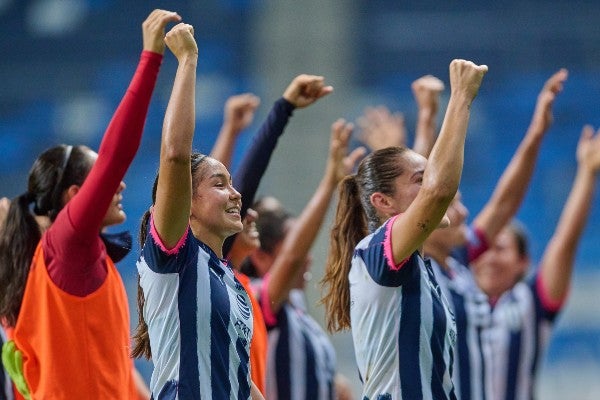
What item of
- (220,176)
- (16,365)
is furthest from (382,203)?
(16,365)

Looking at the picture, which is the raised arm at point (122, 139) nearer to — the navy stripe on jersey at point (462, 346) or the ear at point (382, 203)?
the ear at point (382, 203)

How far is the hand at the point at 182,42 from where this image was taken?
304cm

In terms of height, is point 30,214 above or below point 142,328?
above

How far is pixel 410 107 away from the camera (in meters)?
11.3

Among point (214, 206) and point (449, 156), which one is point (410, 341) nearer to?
point (449, 156)

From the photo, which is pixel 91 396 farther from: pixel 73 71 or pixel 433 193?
pixel 73 71

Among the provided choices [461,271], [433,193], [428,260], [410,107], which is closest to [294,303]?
[461,271]

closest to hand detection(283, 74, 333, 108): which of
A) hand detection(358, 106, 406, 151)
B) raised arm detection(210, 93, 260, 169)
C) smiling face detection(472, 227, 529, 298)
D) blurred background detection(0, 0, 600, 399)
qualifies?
raised arm detection(210, 93, 260, 169)

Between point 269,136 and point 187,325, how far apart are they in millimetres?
1311

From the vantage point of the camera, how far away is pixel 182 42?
305 cm

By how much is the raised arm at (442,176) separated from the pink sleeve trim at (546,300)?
219 cm

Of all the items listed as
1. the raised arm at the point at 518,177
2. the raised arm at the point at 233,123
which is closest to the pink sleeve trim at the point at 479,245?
the raised arm at the point at 518,177

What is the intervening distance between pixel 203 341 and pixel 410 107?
27.8ft

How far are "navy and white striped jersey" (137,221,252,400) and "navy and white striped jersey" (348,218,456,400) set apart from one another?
498 mm
